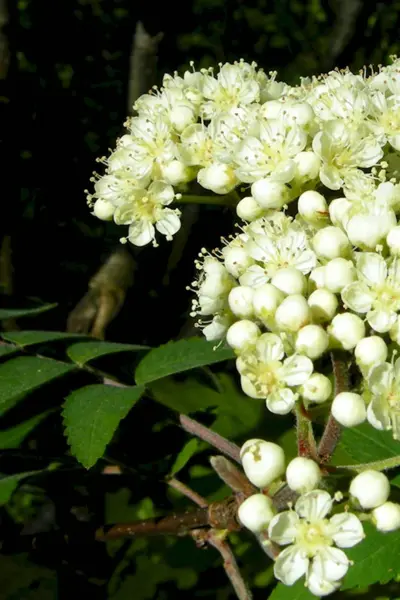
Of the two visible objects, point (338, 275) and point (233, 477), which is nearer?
point (338, 275)

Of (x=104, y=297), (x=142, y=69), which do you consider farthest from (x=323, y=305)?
(x=142, y=69)

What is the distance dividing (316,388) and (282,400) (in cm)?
6

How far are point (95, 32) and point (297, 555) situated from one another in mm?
2851

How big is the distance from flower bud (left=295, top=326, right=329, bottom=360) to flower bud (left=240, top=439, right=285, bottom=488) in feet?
0.45

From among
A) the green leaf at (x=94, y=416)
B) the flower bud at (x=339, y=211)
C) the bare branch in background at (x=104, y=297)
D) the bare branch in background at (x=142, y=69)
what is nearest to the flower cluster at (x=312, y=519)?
the green leaf at (x=94, y=416)

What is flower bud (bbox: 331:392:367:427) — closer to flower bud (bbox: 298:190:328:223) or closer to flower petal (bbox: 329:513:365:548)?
flower petal (bbox: 329:513:365:548)

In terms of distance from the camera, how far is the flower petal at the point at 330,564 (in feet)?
3.46

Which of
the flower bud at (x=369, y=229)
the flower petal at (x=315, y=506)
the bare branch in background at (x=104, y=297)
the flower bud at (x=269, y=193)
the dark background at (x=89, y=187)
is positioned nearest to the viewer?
the flower petal at (x=315, y=506)

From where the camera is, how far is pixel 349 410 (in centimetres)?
106

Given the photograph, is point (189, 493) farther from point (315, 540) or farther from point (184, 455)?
point (315, 540)

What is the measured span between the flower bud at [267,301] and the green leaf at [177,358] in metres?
0.20

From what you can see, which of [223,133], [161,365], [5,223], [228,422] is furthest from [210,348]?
[5,223]

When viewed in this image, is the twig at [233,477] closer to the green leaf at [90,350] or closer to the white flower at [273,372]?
the white flower at [273,372]

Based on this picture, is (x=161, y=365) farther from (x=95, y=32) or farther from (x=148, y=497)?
(x=95, y=32)
